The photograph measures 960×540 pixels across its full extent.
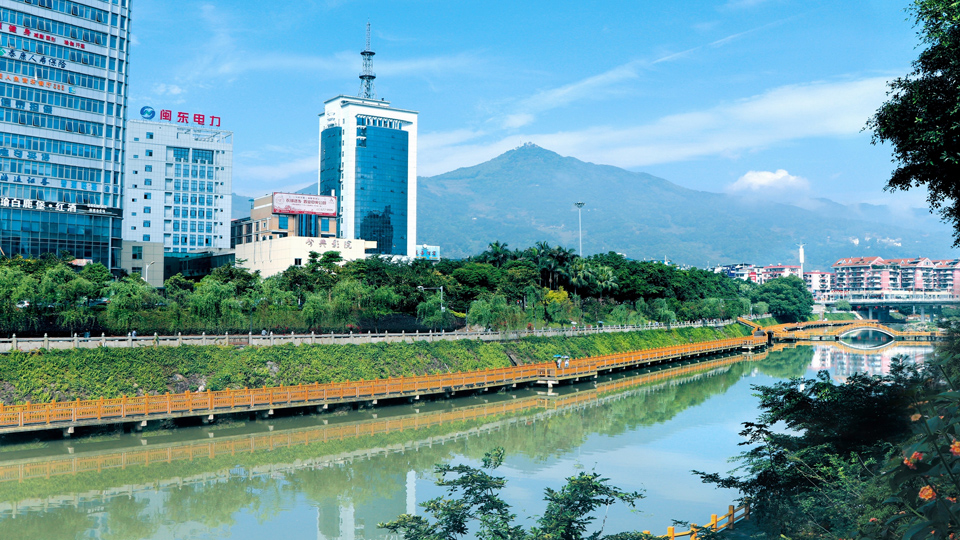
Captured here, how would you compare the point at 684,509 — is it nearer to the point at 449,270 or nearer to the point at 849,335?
the point at 449,270

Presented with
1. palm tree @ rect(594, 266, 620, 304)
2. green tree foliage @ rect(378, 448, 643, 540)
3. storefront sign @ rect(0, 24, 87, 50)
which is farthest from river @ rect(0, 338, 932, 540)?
storefront sign @ rect(0, 24, 87, 50)

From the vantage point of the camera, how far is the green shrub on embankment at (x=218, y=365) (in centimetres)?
3291

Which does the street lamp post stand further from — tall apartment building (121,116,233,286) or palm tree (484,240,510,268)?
palm tree (484,240,510,268)

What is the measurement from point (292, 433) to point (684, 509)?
19.2 metres

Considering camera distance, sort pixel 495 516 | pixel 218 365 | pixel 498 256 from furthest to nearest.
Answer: pixel 498 256 → pixel 218 365 → pixel 495 516

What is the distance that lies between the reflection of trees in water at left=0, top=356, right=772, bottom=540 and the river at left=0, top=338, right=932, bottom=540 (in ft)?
0.23

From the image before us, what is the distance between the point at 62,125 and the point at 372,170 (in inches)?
3902

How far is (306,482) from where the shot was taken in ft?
88.2

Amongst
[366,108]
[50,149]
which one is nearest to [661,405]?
[50,149]

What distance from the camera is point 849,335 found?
119750mm

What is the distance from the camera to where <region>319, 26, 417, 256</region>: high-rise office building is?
535 ft

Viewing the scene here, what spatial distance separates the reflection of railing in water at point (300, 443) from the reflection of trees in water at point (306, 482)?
646mm

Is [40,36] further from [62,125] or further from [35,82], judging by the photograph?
[62,125]

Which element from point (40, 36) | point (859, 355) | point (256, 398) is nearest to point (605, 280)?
point (859, 355)
